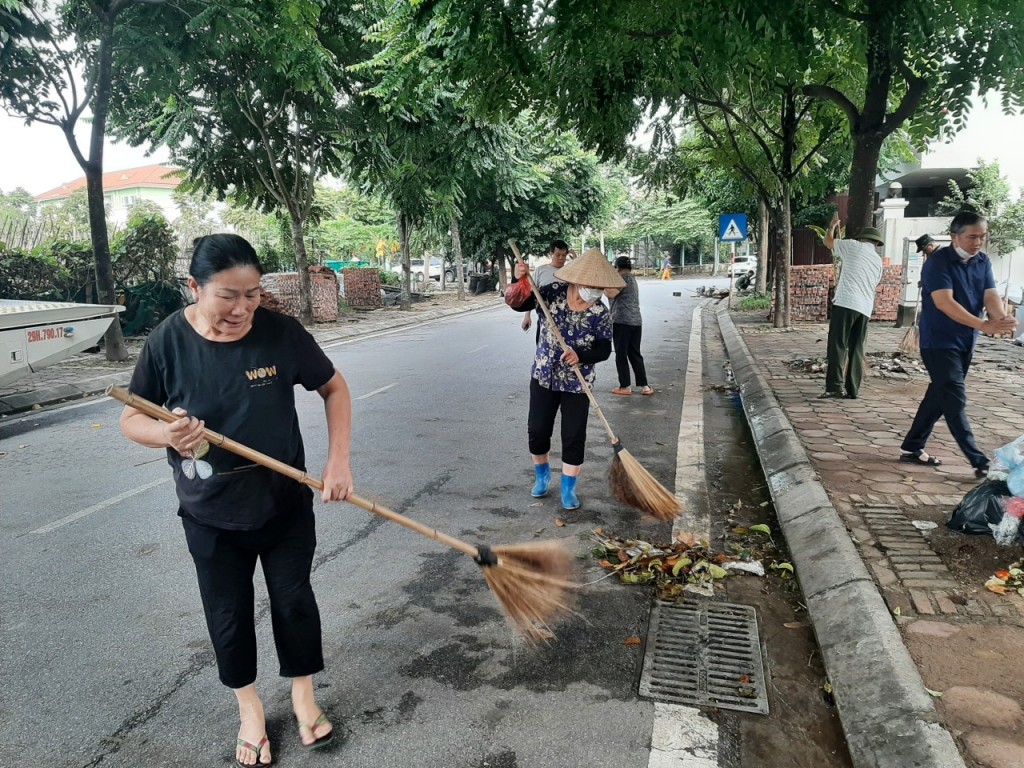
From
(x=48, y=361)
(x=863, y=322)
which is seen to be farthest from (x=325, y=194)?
(x=863, y=322)

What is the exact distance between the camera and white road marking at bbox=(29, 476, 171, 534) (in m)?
4.57

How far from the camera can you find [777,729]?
2.56 metres

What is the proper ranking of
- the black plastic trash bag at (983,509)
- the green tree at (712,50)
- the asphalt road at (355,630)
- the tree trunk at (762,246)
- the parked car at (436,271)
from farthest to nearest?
the parked car at (436,271)
the tree trunk at (762,246)
the green tree at (712,50)
the black plastic trash bag at (983,509)
the asphalt road at (355,630)

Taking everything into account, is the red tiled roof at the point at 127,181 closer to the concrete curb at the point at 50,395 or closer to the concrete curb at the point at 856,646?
the concrete curb at the point at 50,395

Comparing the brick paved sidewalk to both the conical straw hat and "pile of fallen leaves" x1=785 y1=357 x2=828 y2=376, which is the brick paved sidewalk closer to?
"pile of fallen leaves" x1=785 y1=357 x2=828 y2=376

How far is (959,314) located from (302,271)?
14960mm

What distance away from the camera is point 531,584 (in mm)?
2908

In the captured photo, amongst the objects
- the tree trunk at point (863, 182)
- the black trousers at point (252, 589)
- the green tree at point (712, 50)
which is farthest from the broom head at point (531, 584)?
the tree trunk at point (863, 182)

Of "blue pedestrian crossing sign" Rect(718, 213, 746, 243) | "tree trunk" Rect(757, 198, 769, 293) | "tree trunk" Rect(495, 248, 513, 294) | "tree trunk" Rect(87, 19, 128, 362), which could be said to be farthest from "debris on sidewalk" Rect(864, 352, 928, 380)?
"tree trunk" Rect(495, 248, 513, 294)

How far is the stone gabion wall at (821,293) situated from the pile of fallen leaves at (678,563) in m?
→ 12.7

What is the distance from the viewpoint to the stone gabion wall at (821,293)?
15.2 meters

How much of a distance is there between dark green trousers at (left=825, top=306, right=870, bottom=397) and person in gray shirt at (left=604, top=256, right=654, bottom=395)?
6.97 feet

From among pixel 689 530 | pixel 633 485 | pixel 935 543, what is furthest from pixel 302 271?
pixel 935 543

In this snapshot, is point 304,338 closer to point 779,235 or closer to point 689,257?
point 779,235
